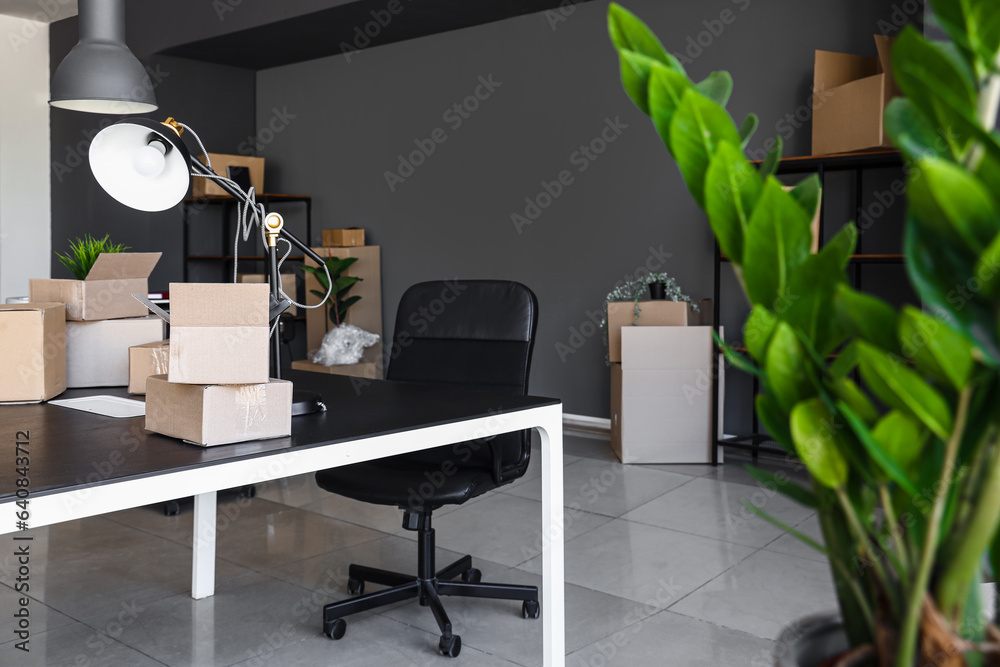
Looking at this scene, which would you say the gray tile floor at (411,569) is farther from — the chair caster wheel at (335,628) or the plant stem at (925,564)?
the plant stem at (925,564)

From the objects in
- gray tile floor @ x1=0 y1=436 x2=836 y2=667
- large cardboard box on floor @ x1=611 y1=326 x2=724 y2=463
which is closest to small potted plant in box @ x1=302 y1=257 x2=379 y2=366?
gray tile floor @ x1=0 y1=436 x2=836 y2=667

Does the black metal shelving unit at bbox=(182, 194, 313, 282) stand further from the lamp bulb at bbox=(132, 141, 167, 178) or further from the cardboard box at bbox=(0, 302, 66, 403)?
the lamp bulb at bbox=(132, 141, 167, 178)

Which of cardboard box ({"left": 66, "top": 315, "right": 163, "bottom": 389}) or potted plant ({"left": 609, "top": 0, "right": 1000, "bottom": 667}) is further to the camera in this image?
cardboard box ({"left": 66, "top": 315, "right": 163, "bottom": 389})

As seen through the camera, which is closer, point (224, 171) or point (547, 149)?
point (547, 149)

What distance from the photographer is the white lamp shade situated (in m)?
1.66

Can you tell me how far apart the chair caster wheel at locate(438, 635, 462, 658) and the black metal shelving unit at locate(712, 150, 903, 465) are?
2.14m

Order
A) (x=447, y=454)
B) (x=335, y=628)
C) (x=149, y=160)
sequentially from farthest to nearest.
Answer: (x=447, y=454) → (x=335, y=628) → (x=149, y=160)

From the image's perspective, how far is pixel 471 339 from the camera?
8.32ft

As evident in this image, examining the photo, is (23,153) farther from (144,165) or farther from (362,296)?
(144,165)

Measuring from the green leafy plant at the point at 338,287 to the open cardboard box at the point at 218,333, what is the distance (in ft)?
14.0

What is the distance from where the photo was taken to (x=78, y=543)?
3.12 metres

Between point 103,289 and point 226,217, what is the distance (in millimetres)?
4559

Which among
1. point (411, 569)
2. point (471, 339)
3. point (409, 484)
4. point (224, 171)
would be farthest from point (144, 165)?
point (224, 171)

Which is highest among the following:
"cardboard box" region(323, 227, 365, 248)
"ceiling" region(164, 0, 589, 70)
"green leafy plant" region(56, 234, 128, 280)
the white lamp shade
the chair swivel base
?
"ceiling" region(164, 0, 589, 70)
